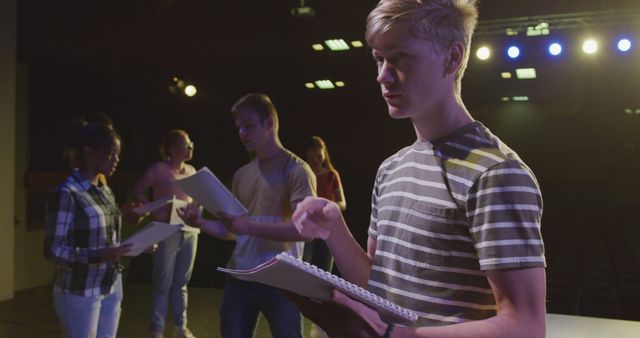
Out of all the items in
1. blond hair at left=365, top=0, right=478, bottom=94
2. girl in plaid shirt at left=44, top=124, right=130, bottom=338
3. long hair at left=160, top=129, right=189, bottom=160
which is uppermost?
long hair at left=160, top=129, right=189, bottom=160

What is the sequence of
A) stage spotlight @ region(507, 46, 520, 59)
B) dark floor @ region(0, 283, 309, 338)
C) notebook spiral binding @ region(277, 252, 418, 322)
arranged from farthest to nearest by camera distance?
stage spotlight @ region(507, 46, 520, 59)
dark floor @ region(0, 283, 309, 338)
notebook spiral binding @ region(277, 252, 418, 322)

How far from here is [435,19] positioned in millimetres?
873

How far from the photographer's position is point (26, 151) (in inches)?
221

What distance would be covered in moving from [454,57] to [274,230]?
140 centimetres

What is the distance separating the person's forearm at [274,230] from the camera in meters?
2.14

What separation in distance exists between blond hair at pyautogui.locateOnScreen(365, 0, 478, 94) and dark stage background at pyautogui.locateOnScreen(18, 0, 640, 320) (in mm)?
5062

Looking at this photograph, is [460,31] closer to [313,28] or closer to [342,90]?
[313,28]

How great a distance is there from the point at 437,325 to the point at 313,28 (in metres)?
7.25

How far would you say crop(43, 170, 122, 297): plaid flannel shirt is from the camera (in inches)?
84.1

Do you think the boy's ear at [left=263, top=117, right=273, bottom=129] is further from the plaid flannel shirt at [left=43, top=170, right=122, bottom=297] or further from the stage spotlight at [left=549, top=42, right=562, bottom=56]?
the stage spotlight at [left=549, top=42, right=562, bottom=56]

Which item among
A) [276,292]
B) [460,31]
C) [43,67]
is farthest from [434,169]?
[43,67]

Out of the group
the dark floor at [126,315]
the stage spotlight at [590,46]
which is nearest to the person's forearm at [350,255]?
the dark floor at [126,315]

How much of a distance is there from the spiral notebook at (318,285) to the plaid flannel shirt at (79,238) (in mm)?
1652

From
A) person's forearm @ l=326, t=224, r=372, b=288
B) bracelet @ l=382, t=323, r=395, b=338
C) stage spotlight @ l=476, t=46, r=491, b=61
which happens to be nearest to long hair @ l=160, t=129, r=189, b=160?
person's forearm @ l=326, t=224, r=372, b=288
